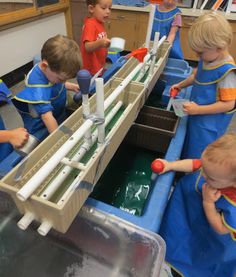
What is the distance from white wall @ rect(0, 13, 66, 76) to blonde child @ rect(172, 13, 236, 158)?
2369 millimetres

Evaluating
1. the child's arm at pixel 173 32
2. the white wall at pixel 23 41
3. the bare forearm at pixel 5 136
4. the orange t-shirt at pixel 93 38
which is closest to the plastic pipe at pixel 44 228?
the bare forearm at pixel 5 136

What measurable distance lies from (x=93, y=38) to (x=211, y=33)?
2.90 feet

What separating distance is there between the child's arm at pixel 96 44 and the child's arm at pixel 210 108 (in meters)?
0.65

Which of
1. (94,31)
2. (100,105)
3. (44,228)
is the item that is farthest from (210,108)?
(94,31)

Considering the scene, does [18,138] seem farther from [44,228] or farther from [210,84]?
[210,84]

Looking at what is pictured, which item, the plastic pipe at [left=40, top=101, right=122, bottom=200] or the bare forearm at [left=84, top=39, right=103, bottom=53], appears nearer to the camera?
the plastic pipe at [left=40, top=101, right=122, bottom=200]

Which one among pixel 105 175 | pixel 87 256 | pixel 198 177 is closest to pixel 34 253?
pixel 87 256

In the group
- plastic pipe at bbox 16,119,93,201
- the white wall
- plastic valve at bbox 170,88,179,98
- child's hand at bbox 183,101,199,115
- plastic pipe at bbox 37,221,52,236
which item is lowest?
the white wall

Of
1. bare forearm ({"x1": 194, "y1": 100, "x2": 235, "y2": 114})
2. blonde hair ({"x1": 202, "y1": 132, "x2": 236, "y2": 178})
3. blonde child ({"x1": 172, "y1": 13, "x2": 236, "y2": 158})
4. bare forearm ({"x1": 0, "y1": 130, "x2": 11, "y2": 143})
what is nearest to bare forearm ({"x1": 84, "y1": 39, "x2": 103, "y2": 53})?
blonde child ({"x1": 172, "y1": 13, "x2": 236, "y2": 158})

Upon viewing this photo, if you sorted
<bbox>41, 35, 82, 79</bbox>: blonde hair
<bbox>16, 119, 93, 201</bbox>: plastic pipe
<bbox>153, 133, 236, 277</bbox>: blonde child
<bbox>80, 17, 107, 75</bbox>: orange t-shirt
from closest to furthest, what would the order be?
<bbox>16, 119, 93, 201</bbox>: plastic pipe
<bbox>153, 133, 236, 277</bbox>: blonde child
<bbox>41, 35, 82, 79</bbox>: blonde hair
<bbox>80, 17, 107, 75</bbox>: orange t-shirt

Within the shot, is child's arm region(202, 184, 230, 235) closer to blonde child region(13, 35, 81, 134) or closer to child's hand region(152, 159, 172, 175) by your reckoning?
child's hand region(152, 159, 172, 175)

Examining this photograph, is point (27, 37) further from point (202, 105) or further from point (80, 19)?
point (202, 105)

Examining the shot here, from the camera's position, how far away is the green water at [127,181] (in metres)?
1.00

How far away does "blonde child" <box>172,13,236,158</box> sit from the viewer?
36.8 inches
